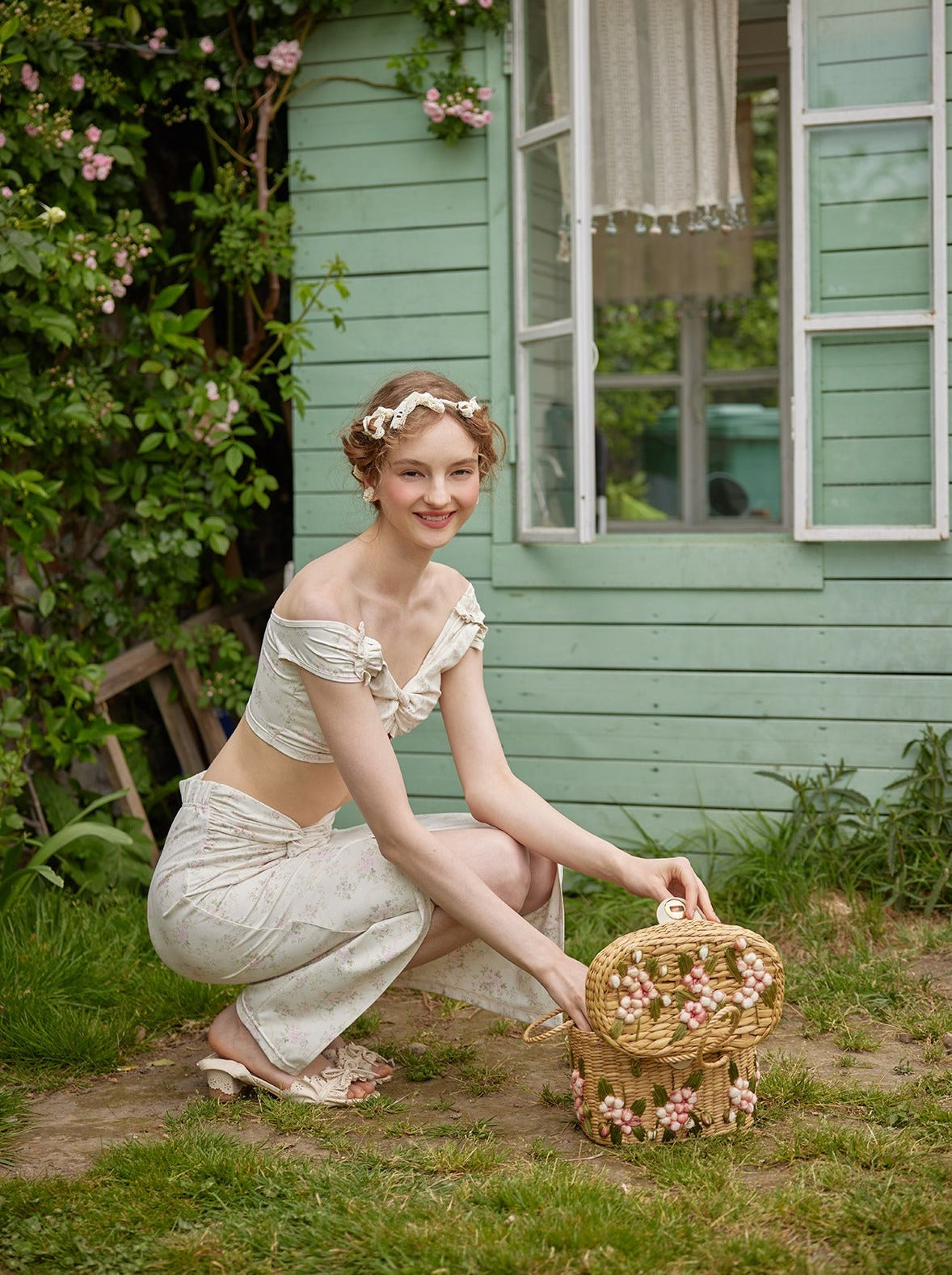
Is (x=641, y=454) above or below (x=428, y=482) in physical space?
above

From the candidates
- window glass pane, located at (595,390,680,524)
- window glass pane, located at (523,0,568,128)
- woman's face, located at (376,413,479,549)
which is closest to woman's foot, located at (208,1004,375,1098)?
woman's face, located at (376,413,479,549)

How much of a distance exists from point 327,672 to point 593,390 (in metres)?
1.93

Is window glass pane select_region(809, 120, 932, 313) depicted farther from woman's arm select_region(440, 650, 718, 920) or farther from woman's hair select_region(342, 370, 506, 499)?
woman's arm select_region(440, 650, 718, 920)

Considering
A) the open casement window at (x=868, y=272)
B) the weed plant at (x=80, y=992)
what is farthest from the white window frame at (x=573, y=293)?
the weed plant at (x=80, y=992)

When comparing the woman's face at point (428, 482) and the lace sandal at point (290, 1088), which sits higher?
the woman's face at point (428, 482)

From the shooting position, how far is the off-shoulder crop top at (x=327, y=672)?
8.41 feet

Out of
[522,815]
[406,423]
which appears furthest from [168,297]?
[522,815]

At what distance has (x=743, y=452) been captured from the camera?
739 centimetres

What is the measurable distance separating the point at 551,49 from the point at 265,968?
9.51ft

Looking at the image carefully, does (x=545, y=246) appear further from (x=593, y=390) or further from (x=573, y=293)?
(x=593, y=390)

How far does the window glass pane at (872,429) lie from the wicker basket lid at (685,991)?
1.92m

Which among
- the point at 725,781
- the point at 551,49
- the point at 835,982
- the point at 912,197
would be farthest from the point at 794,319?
the point at 835,982

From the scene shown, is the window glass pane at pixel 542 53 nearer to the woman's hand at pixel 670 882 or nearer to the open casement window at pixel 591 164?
the open casement window at pixel 591 164

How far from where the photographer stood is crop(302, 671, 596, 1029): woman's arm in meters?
2.47
